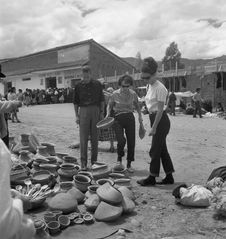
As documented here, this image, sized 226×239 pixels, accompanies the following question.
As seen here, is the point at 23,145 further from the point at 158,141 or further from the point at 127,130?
the point at 158,141

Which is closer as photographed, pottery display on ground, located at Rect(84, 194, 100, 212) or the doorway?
pottery display on ground, located at Rect(84, 194, 100, 212)

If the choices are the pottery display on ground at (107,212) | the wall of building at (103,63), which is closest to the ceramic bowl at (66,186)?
the pottery display on ground at (107,212)

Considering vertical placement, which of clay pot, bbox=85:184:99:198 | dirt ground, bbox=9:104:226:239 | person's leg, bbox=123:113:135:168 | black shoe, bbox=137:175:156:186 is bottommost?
dirt ground, bbox=9:104:226:239

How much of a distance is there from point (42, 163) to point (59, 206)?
158 cm

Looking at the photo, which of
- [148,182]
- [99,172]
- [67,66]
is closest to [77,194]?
[99,172]

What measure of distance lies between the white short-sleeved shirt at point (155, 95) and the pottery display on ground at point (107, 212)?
1.71m

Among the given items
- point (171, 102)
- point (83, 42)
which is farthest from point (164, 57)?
point (171, 102)

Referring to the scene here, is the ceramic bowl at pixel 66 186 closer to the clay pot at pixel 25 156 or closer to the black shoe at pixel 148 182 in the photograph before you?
the black shoe at pixel 148 182

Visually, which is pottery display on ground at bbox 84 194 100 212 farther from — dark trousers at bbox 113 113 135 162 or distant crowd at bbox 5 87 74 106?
distant crowd at bbox 5 87 74 106

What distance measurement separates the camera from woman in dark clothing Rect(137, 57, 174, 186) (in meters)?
5.41

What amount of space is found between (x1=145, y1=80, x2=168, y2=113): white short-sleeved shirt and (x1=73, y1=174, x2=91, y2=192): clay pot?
136 cm

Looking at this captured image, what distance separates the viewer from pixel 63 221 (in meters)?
4.18

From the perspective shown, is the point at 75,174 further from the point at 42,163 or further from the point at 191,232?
the point at 191,232

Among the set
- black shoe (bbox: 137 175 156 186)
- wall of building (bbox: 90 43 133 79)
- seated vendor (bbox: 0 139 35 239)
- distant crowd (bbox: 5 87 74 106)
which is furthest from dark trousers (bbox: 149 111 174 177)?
wall of building (bbox: 90 43 133 79)
